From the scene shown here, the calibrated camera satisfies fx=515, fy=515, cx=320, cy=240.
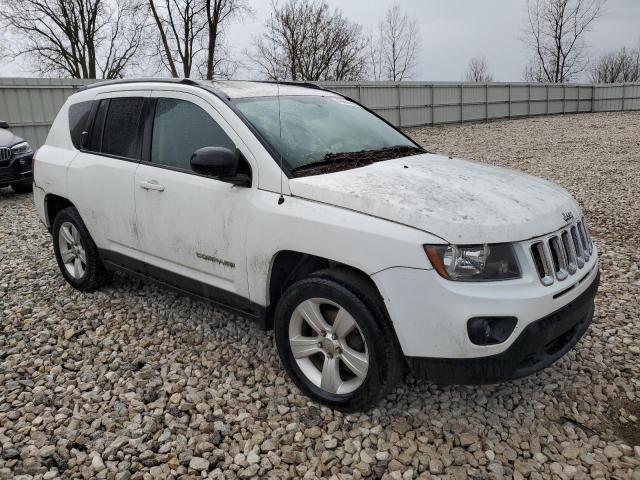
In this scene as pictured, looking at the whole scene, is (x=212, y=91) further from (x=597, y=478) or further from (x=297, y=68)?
(x=297, y=68)

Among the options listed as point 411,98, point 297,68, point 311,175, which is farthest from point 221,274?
point 297,68

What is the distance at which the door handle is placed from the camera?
11.3ft

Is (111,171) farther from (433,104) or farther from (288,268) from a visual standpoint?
(433,104)

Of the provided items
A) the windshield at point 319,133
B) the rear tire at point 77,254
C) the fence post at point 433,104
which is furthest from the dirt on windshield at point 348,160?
the fence post at point 433,104

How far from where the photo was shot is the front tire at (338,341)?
2.53 metres

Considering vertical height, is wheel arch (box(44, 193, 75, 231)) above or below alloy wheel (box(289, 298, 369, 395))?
above

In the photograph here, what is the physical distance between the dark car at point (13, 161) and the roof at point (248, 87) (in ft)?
20.3

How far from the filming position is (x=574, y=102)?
3238 cm

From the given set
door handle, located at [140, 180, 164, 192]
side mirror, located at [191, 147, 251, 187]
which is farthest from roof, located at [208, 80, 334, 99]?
door handle, located at [140, 180, 164, 192]

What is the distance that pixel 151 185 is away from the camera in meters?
Result: 3.49

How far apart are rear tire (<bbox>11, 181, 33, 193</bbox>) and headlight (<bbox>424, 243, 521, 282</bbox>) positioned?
9.50 metres

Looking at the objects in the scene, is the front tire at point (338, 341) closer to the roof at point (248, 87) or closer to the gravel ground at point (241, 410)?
the gravel ground at point (241, 410)

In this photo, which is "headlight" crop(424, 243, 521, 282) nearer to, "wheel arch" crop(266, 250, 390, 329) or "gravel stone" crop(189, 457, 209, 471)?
"wheel arch" crop(266, 250, 390, 329)

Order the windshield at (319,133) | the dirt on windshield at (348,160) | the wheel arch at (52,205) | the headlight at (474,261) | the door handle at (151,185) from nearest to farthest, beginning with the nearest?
1. the headlight at (474,261)
2. the dirt on windshield at (348,160)
3. the windshield at (319,133)
4. the door handle at (151,185)
5. the wheel arch at (52,205)
